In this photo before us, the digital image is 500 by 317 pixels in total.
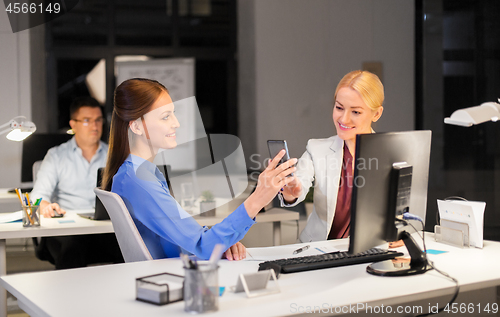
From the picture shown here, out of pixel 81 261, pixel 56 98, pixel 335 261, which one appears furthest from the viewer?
pixel 56 98

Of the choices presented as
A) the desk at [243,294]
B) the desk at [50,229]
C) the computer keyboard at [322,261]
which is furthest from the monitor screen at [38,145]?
Result: the computer keyboard at [322,261]

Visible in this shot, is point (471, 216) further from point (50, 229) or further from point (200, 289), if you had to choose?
point (50, 229)

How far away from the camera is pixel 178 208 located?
1.45 metres

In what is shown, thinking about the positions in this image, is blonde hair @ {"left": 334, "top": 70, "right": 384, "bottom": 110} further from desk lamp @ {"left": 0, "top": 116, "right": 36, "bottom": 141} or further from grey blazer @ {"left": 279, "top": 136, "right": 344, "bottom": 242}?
desk lamp @ {"left": 0, "top": 116, "right": 36, "bottom": 141}

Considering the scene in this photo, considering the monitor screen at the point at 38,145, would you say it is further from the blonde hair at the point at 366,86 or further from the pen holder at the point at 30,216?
the blonde hair at the point at 366,86

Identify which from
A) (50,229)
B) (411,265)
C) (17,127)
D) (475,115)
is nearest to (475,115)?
(475,115)

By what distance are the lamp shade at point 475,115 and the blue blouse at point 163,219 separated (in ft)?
2.37

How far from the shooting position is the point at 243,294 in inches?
43.9

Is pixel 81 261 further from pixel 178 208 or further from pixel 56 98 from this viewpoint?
pixel 56 98

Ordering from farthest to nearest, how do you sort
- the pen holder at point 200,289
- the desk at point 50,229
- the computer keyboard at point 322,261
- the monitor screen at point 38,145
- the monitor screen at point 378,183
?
the monitor screen at point 38,145, the desk at point 50,229, the computer keyboard at point 322,261, the monitor screen at point 378,183, the pen holder at point 200,289

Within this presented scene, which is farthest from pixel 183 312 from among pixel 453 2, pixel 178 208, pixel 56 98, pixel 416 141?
pixel 56 98

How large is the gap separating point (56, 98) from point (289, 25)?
276 cm

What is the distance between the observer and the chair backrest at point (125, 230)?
4.59 feet

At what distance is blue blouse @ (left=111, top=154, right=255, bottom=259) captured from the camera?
1.40 metres
